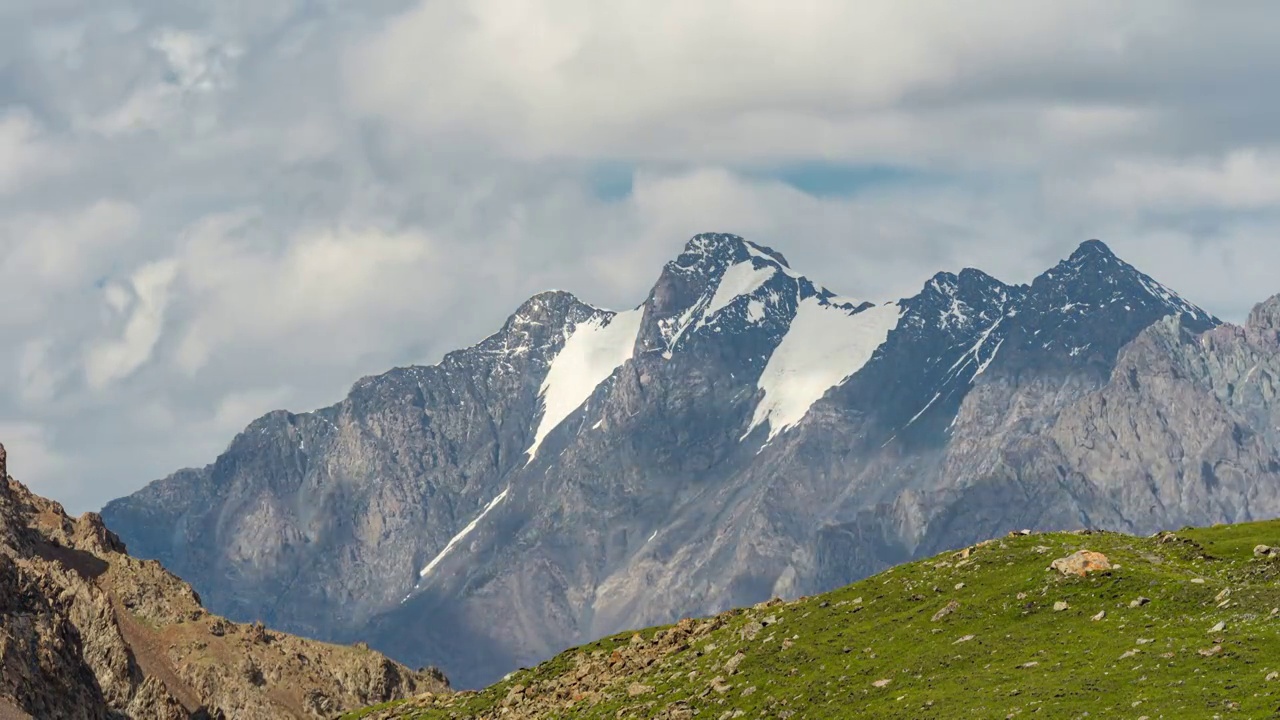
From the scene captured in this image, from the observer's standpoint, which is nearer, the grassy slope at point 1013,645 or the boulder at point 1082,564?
the grassy slope at point 1013,645

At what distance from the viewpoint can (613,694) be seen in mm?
145125

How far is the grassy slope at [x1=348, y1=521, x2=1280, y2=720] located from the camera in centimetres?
11169

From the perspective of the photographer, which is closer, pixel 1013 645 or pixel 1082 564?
pixel 1013 645

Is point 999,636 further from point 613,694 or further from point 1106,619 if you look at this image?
point 613,694

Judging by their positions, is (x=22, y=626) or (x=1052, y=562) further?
(x=22, y=626)

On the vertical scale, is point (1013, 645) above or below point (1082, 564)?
below

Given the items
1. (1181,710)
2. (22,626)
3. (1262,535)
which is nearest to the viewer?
(1181,710)

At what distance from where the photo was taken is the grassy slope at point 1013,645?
112m

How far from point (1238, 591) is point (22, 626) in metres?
101

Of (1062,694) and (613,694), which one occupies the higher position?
(613,694)

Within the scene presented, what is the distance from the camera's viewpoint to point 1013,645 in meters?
126

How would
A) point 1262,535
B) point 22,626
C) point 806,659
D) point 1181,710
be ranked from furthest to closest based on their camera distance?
1. point 22,626
2. point 1262,535
3. point 806,659
4. point 1181,710

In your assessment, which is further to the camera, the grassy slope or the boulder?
the boulder

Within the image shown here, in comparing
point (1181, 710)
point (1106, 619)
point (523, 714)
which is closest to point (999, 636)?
point (1106, 619)
